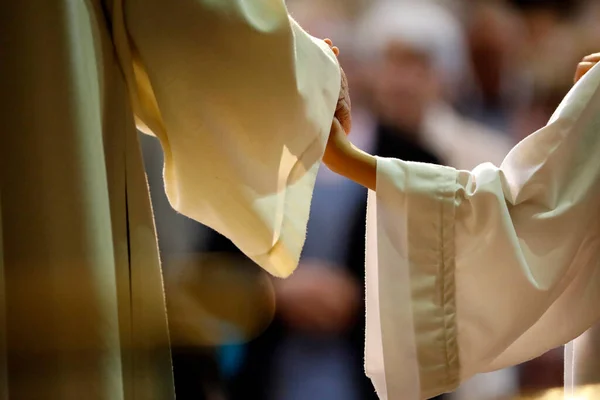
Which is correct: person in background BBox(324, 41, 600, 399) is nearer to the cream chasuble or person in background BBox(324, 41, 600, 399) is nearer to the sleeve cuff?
the sleeve cuff

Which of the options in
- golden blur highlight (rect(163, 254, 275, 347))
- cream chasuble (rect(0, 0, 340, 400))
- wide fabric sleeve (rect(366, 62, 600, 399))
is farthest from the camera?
golden blur highlight (rect(163, 254, 275, 347))

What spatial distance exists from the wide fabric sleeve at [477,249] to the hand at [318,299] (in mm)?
226

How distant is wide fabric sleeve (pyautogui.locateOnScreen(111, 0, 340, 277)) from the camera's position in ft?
1.54

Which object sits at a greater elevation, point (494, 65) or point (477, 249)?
point (494, 65)

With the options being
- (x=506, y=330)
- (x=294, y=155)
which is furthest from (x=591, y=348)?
(x=294, y=155)

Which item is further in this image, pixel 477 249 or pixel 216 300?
pixel 216 300

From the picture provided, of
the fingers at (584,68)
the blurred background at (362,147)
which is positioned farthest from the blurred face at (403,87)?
the fingers at (584,68)

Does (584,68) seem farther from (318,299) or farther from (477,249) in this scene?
(318,299)

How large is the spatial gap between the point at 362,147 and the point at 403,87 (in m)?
0.10

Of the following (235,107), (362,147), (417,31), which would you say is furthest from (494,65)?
(235,107)

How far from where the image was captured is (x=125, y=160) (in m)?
0.48

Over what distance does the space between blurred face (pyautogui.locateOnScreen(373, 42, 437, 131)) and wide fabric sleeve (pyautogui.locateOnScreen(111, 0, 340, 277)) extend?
0.28 meters

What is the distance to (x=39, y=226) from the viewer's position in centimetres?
43

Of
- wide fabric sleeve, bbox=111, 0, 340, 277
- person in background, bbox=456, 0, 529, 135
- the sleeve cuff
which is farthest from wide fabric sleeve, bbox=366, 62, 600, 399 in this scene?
person in background, bbox=456, 0, 529, 135
